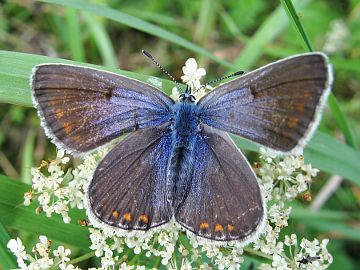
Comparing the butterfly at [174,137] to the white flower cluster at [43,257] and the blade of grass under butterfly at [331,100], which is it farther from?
the blade of grass under butterfly at [331,100]

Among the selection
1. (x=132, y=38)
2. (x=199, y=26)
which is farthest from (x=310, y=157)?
(x=132, y=38)

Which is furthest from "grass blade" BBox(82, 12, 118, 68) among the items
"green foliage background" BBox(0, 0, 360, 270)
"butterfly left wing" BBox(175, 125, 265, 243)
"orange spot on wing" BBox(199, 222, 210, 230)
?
"orange spot on wing" BBox(199, 222, 210, 230)

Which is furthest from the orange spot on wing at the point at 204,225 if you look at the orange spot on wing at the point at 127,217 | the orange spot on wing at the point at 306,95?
the orange spot on wing at the point at 306,95

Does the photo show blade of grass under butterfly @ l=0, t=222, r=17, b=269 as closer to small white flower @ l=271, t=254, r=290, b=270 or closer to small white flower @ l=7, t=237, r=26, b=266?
small white flower @ l=7, t=237, r=26, b=266

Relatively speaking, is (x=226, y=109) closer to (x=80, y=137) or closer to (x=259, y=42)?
(x=80, y=137)

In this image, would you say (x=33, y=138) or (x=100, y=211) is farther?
(x=33, y=138)
